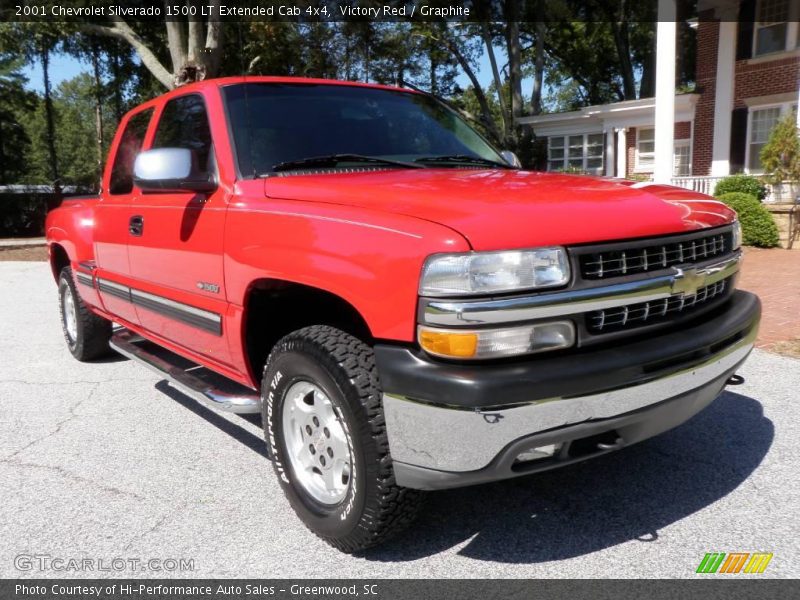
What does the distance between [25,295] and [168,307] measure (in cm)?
749

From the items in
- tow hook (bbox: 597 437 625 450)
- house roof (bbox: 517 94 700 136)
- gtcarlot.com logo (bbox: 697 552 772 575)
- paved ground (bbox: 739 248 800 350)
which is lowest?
gtcarlot.com logo (bbox: 697 552 772 575)

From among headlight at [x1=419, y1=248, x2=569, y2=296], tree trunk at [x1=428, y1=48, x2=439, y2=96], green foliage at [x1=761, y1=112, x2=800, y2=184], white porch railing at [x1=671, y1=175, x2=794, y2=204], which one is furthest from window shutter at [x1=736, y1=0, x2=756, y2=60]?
headlight at [x1=419, y1=248, x2=569, y2=296]

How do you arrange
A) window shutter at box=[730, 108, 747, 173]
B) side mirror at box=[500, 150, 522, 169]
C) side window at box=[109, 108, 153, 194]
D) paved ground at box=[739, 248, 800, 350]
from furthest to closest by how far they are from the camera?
window shutter at box=[730, 108, 747, 173]
paved ground at box=[739, 248, 800, 350]
side window at box=[109, 108, 153, 194]
side mirror at box=[500, 150, 522, 169]

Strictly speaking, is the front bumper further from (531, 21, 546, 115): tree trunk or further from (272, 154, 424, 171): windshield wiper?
(531, 21, 546, 115): tree trunk

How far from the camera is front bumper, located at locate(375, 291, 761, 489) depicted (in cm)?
209

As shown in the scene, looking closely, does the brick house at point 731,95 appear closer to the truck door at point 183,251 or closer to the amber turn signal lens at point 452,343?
the truck door at point 183,251

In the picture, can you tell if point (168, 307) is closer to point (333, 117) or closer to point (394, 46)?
point (333, 117)

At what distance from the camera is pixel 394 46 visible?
24.9 meters

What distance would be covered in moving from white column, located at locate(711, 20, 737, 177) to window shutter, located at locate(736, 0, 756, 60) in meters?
0.17

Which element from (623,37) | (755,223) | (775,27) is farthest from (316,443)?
(623,37)

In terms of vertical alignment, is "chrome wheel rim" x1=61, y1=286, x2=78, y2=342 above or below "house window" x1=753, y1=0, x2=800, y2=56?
below

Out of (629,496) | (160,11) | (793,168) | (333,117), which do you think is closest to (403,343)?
(629,496)

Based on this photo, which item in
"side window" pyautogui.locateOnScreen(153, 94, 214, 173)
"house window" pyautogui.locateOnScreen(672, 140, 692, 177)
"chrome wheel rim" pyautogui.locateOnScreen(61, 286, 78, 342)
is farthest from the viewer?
"house window" pyautogui.locateOnScreen(672, 140, 692, 177)

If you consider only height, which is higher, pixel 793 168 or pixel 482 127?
pixel 482 127
